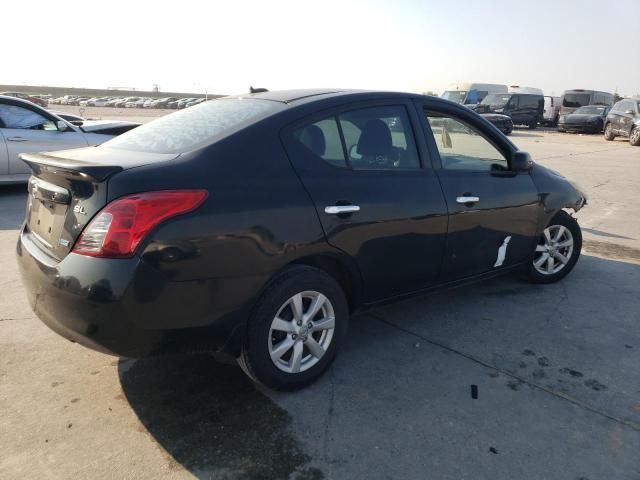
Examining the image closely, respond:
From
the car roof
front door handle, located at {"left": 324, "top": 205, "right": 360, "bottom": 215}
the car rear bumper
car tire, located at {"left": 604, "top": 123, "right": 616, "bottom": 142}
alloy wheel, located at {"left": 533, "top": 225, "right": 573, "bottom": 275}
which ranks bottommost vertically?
car tire, located at {"left": 604, "top": 123, "right": 616, "bottom": 142}

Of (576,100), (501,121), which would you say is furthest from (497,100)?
(576,100)

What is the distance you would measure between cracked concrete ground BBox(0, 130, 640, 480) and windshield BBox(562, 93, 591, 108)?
29308 millimetres

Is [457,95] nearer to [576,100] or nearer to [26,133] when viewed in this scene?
[576,100]

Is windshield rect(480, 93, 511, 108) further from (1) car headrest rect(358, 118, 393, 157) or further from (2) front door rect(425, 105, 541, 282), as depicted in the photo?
(1) car headrest rect(358, 118, 393, 157)

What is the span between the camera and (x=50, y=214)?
8.95 ft

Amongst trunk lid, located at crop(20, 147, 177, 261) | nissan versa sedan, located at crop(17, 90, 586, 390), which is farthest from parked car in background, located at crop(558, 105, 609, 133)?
trunk lid, located at crop(20, 147, 177, 261)

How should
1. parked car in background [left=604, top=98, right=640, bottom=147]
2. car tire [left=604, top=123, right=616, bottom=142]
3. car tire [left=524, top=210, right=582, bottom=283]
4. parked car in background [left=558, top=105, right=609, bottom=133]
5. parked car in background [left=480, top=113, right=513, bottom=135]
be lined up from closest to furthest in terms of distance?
1. car tire [left=524, top=210, right=582, bottom=283]
2. parked car in background [left=604, top=98, right=640, bottom=147]
3. car tire [left=604, top=123, right=616, bottom=142]
4. parked car in background [left=480, top=113, right=513, bottom=135]
5. parked car in background [left=558, top=105, right=609, bottom=133]

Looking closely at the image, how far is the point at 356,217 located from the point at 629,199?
796 centimetres

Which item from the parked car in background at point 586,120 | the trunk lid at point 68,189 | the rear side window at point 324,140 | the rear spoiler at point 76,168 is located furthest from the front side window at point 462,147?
the parked car in background at point 586,120

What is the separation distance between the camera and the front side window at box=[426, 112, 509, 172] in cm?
365

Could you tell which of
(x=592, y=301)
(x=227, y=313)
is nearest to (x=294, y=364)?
(x=227, y=313)

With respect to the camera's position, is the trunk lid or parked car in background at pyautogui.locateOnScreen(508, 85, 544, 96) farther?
parked car in background at pyautogui.locateOnScreen(508, 85, 544, 96)

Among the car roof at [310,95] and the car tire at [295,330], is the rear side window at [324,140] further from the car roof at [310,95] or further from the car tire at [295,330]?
the car tire at [295,330]

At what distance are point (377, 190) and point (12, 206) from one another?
21.5 feet
